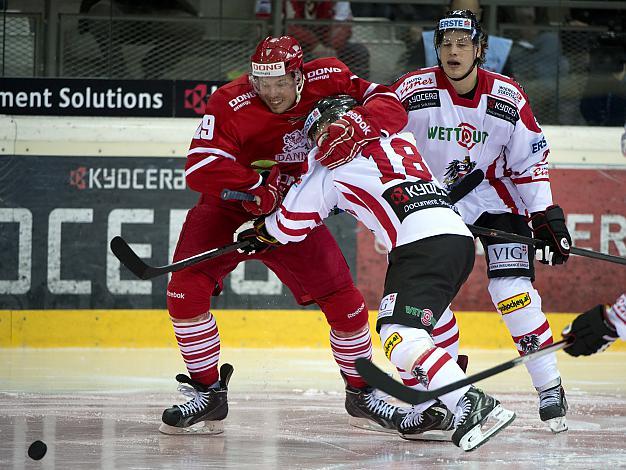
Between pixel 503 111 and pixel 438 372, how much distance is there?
1172 millimetres

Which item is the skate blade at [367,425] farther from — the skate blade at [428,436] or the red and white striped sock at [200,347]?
the red and white striped sock at [200,347]

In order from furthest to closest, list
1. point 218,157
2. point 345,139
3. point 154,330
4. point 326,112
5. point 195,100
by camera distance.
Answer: point 195,100 → point 154,330 → point 218,157 → point 326,112 → point 345,139

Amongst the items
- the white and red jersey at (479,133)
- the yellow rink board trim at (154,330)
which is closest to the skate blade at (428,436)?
the white and red jersey at (479,133)

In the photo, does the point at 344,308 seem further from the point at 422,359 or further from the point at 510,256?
the point at 422,359

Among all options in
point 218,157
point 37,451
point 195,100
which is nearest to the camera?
point 37,451

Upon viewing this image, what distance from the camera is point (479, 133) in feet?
13.1

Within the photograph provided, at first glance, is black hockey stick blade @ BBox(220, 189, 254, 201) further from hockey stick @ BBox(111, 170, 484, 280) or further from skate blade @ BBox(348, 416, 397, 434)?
skate blade @ BBox(348, 416, 397, 434)

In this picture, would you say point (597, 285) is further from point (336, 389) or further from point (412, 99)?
point (412, 99)

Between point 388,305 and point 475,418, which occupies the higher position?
point 388,305

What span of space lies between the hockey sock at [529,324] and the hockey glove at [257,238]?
2.71ft

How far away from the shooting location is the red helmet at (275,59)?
148 inches

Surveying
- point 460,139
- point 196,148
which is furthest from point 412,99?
point 196,148

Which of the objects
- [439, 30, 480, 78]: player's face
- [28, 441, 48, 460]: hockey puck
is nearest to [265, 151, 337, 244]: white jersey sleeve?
[439, 30, 480, 78]: player's face

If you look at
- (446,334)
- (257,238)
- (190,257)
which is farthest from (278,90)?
(446,334)
